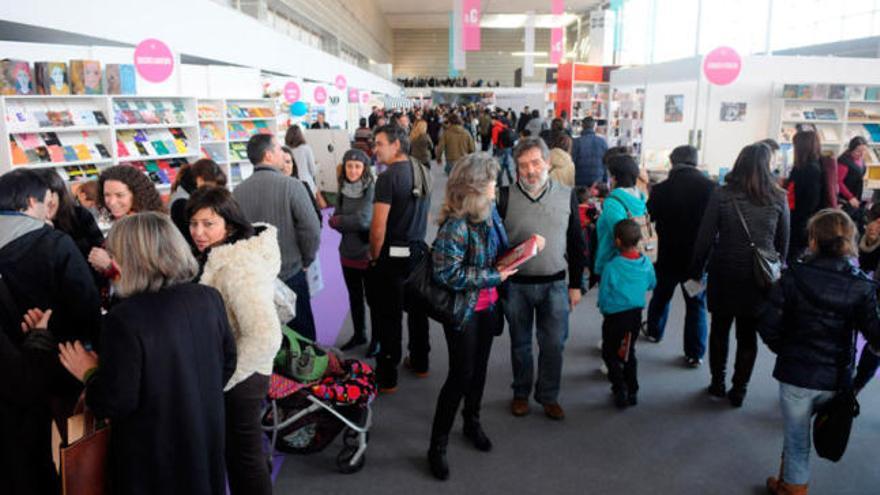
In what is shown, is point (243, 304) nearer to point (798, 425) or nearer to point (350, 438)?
point (350, 438)

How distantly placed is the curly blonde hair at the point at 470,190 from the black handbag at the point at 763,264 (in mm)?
1573

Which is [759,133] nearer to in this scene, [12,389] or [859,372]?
[859,372]

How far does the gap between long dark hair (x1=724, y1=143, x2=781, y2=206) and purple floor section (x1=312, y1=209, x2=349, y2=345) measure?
114 inches

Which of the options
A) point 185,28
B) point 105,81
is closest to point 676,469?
point 105,81

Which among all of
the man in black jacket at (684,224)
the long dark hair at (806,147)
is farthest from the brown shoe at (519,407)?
the long dark hair at (806,147)

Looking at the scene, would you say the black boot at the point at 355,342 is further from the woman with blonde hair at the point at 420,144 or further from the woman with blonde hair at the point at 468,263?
the woman with blonde hair at the point at 420,144

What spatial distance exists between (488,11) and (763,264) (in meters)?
31.1

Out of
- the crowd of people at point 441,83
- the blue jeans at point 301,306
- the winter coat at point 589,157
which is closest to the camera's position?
the blue jeans at point 301,306

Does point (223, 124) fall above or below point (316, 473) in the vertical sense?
above

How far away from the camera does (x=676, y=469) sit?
9.71 ft

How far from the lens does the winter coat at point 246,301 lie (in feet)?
6.86

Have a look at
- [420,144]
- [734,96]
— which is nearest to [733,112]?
[734,96]

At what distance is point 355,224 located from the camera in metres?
3.96

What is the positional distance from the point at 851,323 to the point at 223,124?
7.20 m
